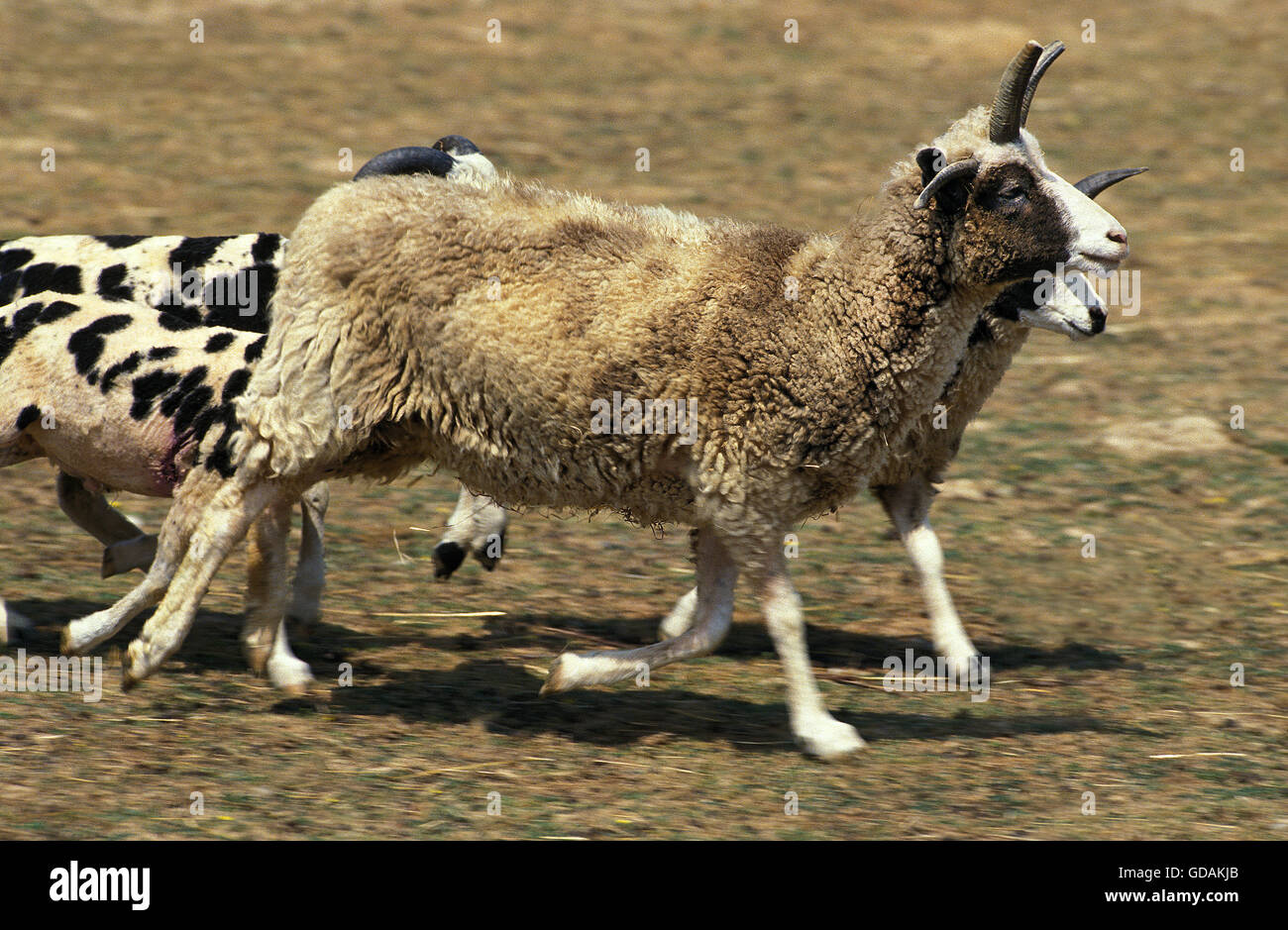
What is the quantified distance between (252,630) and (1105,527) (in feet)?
14.8

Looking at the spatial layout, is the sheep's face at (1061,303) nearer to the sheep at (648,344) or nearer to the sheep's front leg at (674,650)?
the sheep at (648,344)

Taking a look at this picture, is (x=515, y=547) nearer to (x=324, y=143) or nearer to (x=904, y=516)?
(x=904, y=516)

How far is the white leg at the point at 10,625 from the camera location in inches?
254

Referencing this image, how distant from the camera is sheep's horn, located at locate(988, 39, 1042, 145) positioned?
5363mm

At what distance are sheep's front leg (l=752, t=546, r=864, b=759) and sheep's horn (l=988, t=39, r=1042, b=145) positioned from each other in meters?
1.60

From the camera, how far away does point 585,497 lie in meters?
5.79

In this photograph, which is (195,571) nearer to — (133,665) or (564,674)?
(133,665)

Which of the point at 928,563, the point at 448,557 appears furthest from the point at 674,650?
the point at 448,557

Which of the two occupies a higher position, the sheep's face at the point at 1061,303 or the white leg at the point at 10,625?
the sheep's face at the point at 1061,303

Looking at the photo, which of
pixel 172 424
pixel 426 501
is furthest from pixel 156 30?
pixel 172 424

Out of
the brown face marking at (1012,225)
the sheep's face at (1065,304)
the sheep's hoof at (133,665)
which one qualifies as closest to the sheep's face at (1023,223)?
the brown face marking at (1012,225)

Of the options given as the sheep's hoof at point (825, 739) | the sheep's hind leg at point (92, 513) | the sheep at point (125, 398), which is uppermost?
the sheep at point (125, 398)

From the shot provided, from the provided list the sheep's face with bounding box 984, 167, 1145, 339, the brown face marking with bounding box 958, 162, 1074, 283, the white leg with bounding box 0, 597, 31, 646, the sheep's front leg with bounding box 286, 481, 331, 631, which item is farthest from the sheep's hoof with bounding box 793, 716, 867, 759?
the white leg with bounding box 0, 597, 31, 646

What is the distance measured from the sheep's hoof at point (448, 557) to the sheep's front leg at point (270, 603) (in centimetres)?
110
